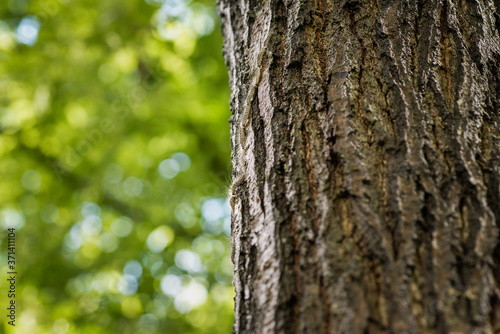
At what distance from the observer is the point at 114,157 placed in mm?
4254

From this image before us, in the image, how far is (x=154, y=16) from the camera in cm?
415

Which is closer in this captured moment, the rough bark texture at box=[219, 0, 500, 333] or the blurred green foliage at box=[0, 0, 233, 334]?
the rough bark texture at box=[219, 0, 500, 333]

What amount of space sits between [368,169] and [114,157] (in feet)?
11.8

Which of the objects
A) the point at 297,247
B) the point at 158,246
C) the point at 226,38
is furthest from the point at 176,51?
the point at 297,247

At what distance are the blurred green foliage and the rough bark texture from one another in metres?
2.61

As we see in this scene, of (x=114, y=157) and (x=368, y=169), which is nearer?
(x=368, y=169)

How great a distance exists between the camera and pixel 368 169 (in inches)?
41.4

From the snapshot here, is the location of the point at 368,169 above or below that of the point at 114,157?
below

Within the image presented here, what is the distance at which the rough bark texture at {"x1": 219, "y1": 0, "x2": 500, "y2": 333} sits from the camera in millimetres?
885

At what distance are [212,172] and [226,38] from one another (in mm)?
2634

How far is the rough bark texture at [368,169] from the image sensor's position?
2.90 ft

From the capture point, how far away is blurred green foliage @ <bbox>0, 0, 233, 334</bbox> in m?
4.03

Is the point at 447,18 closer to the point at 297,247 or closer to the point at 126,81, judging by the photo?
the point at 297,247

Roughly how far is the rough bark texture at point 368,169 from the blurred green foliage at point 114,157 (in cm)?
261
